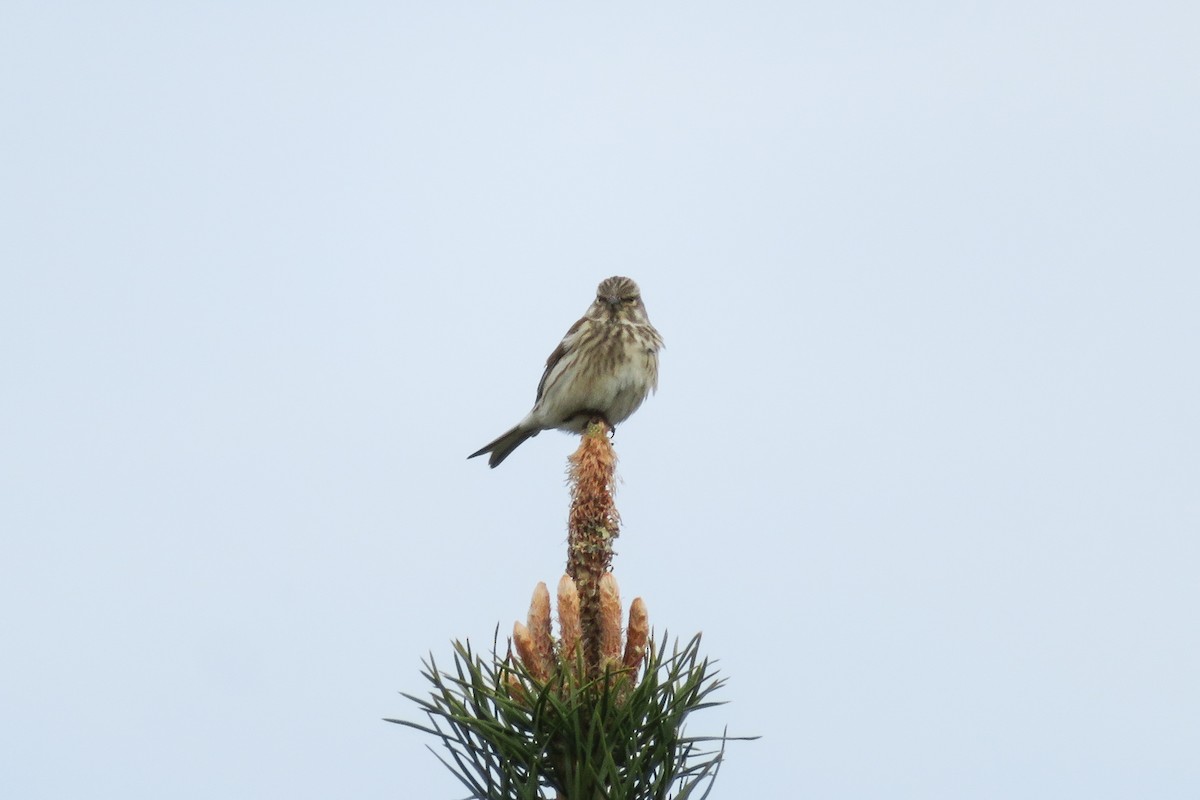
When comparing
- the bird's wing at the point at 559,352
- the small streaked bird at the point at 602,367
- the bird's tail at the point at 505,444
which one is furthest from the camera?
the bird's tail at the point at 505,444

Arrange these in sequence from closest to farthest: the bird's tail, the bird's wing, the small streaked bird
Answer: the small streaked bird → the bird's wing → the bird's tail

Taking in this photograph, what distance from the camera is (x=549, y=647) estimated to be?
3.66 m

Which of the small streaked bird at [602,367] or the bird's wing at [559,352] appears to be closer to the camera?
the small streaked bird at [602,367]

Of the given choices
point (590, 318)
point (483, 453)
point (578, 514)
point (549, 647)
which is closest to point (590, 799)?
point (549, 647)

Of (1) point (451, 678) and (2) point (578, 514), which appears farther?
(2) point (578, 514)

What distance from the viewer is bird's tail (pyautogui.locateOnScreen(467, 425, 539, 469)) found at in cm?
1011

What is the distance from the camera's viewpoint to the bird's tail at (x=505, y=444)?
10.1 metres

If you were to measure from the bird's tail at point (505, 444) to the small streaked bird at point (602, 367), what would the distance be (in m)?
0.23

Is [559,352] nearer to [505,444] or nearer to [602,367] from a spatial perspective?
[602,367]

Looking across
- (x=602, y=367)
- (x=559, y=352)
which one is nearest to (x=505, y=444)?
(x=559, y=352)

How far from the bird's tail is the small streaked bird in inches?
8.9

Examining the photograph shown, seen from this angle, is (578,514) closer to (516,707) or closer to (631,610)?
(631,610)

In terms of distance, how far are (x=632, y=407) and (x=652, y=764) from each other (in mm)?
5722

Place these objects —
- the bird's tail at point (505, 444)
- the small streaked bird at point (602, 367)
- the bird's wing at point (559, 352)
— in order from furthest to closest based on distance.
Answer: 1. the bird's tail at point (505, 444)
2. the bird's wing at point (559, 352)
3. the small streaked bird at point (602, 367)
